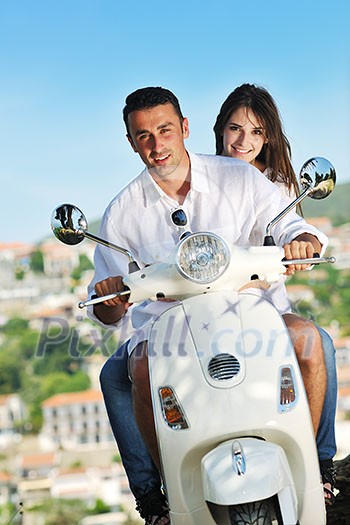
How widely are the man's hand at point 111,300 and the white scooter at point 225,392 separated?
49mm

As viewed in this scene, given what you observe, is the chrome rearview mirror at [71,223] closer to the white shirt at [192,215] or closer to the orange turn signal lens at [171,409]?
the white shirt at [192,215]

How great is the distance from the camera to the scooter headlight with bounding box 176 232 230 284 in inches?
77.9

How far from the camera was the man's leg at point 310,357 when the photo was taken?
2189 millimetres

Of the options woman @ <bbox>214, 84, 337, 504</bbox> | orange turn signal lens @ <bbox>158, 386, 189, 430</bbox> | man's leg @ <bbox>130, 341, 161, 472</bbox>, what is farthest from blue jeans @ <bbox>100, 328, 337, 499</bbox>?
woman @ <bbox>214, 84, 337, 504</bbox>

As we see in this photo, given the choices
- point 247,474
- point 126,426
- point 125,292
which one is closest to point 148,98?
point 125,292

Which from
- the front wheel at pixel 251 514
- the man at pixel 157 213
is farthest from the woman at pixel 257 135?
the front wheel at pixel 251 514

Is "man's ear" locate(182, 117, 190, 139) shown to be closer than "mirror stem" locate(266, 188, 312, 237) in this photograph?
No

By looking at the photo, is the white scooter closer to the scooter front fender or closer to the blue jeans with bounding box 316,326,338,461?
the scooter front fender

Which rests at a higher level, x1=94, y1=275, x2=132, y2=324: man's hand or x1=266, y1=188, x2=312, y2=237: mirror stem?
x1=266, y1=188, x2=312, y2=237: mirror stem

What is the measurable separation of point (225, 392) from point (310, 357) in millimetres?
347

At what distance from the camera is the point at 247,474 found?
1827mm

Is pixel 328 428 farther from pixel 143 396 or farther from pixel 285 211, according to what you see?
pixel 285 211

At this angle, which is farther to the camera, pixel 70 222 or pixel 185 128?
pixel 185 128

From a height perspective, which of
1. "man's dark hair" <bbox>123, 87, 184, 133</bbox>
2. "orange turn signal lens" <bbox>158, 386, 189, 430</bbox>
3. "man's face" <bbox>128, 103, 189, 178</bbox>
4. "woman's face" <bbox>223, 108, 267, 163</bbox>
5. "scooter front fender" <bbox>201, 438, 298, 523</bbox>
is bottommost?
"scooter front fender" <bbox>201, 438, 298, 523</bbox>
